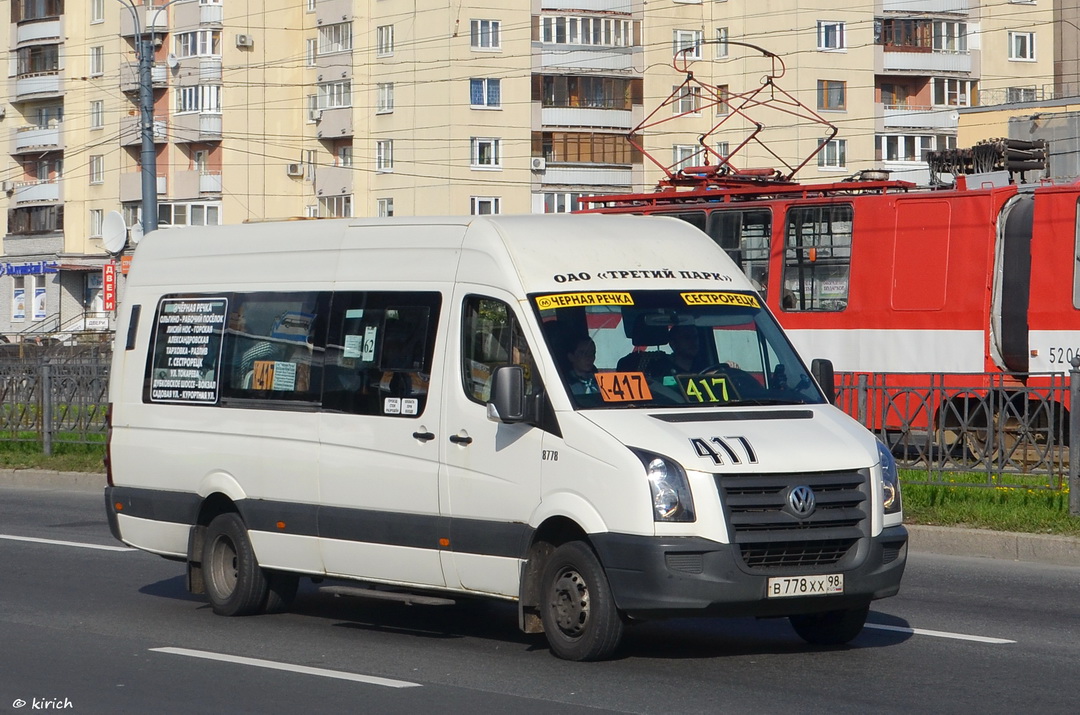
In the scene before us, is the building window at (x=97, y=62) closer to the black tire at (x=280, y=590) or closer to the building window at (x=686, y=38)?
the building window at (x=686, y=38)

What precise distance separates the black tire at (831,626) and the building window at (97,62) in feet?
228

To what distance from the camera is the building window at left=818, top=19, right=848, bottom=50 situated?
214 feet

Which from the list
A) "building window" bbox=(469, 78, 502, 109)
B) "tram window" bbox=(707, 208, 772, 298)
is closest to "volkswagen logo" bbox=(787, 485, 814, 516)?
"tram window" bbox=(707, 208, 772, 298)

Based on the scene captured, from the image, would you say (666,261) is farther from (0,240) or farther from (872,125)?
(0,240)

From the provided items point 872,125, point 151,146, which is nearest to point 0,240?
point 872,125

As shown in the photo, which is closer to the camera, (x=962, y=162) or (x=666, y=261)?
(x=666, y=261)

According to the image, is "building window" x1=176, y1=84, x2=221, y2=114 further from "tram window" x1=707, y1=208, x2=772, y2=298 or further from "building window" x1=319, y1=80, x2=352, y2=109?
"tram window" x1=707, y1=208, x2=772, y2=298

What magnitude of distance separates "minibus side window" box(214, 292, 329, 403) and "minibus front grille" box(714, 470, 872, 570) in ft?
9.44

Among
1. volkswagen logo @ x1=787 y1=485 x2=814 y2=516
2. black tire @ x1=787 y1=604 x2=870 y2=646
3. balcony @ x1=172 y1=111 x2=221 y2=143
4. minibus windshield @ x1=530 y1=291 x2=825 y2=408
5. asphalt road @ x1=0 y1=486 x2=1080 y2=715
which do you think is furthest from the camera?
balcony @ x1=172 y1=111 x2=221 y2=143

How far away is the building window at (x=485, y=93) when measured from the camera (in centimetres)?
6362

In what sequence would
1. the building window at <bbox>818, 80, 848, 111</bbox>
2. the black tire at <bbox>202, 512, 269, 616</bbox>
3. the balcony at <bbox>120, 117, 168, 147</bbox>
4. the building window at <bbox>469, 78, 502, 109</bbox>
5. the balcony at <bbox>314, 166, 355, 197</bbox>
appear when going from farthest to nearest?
1. the balcony at <bbox>120, 117, 168, 147</bbox>
2. the balcony at <bbox>314, 166, 355, 197</bbox>
3. the building window at <bbox>818, 80, 848, 111</bbox>
4. the building window at <bbox>469, 78, 502, 109</bbox>
5. the black tire at <bbox>202, 512, 269, 616</bbox>

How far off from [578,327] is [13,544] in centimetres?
743

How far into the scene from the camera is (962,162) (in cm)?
2339

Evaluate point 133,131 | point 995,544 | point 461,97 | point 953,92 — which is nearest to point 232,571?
point 995,544
